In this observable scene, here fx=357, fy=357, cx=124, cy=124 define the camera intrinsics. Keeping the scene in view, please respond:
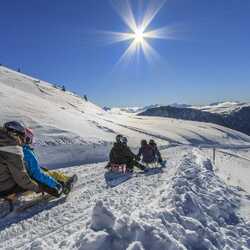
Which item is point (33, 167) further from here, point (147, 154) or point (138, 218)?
point (147, 154)

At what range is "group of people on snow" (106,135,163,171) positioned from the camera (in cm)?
1398

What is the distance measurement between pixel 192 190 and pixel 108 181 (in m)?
3.35

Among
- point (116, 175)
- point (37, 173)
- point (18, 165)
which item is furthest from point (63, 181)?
point (116, 175)

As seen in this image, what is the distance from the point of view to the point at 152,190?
9508 millimetres

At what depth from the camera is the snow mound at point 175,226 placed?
4.98 m

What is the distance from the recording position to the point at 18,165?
7082mm

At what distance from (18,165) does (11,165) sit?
0.13 m

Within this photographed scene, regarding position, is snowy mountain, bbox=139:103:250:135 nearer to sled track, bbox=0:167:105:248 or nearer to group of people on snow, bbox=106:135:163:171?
group of people on snow, bbox=106:135:163:171

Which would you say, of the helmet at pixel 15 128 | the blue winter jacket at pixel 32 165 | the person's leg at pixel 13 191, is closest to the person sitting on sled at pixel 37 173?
the blue winter jacket at pixel 32 165

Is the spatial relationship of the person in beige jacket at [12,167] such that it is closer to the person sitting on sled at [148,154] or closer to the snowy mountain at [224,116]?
the person sitting on sled at [148,154]

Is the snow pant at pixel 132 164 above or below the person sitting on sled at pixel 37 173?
above

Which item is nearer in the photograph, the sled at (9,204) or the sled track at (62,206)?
the sled track at (62,206)

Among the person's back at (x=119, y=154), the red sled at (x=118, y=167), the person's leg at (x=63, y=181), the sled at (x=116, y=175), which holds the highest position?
the person's back at (x=119, y=154)

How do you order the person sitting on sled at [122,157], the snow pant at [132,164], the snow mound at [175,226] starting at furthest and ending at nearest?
1. the person sitting on sled at [122,157]
2. the snow pant at [132,164]
3. the snow mound at [175,226]
